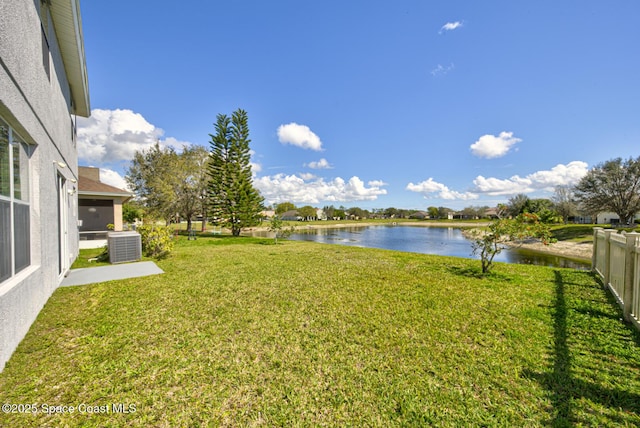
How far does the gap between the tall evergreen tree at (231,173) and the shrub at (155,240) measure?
1012 centimetres

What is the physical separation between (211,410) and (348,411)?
0.92 meters

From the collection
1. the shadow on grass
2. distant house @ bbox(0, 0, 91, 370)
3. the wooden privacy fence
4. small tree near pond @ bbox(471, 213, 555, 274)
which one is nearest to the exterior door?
distant house @ bbox(0, 0, 91, 370)

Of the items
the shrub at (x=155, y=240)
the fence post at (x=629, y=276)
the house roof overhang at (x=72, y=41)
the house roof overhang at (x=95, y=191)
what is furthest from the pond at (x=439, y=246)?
the house roof overhang at (x=95, y=191)

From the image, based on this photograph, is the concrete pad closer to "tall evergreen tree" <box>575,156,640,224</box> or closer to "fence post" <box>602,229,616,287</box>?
"fence post" <box>602,229,616,287</box>

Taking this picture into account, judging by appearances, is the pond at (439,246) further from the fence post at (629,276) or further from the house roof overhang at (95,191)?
the house roof overhang at (95,191)

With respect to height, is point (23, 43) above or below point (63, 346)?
above

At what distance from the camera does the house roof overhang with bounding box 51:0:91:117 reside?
164 inches

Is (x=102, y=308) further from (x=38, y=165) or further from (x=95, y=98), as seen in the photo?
(x=95, y=98)

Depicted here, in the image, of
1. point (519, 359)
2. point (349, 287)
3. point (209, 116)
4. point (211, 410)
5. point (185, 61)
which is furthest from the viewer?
point (209, 116)

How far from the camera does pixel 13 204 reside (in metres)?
2.45

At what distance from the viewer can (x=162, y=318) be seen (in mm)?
3121

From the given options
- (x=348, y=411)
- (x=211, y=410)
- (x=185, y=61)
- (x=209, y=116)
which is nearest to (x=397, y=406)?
(x=348, y=411)

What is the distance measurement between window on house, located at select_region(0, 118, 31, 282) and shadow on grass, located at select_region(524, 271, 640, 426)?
447 centimetres

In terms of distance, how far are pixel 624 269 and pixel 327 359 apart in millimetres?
4251
